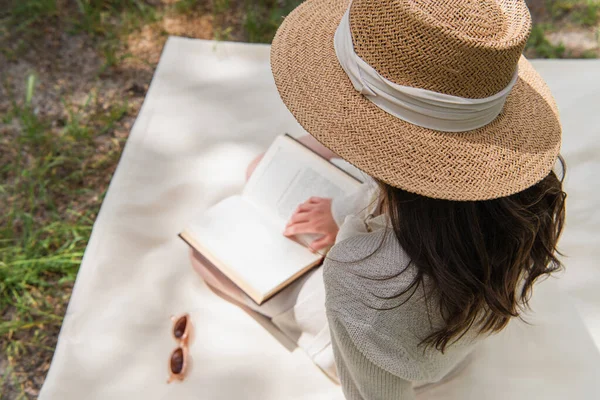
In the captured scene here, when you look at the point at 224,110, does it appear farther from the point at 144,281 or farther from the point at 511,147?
the point at 511,147

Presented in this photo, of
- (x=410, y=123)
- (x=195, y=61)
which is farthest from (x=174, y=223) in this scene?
(x=410, y=123)

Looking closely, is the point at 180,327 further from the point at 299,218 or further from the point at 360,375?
the point at 360,375

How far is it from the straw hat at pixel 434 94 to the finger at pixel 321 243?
0.57m

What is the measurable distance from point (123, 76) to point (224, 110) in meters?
0.51

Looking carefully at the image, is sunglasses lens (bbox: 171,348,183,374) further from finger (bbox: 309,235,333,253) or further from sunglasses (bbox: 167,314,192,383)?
finger (bbox: 309,235,333,253)

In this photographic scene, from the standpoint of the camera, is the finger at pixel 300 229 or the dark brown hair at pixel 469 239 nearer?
the dark brown hair at pixel 469 239

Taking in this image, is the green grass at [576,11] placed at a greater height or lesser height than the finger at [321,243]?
greater

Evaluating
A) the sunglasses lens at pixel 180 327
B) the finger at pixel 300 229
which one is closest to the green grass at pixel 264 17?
the finger at pixel 300 229

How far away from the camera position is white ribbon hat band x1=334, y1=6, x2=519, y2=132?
3.02ft

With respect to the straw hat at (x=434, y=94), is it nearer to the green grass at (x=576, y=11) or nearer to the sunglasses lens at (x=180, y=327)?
the sunglasses lens at (x=180, y=327)

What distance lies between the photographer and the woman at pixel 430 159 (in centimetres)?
90

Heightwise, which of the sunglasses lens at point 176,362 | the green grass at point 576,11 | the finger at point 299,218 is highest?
the green grass at point 576,11

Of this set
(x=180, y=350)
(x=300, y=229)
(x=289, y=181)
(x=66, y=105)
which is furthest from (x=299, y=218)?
(x=66, y=105)

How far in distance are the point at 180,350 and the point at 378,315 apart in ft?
2.54
